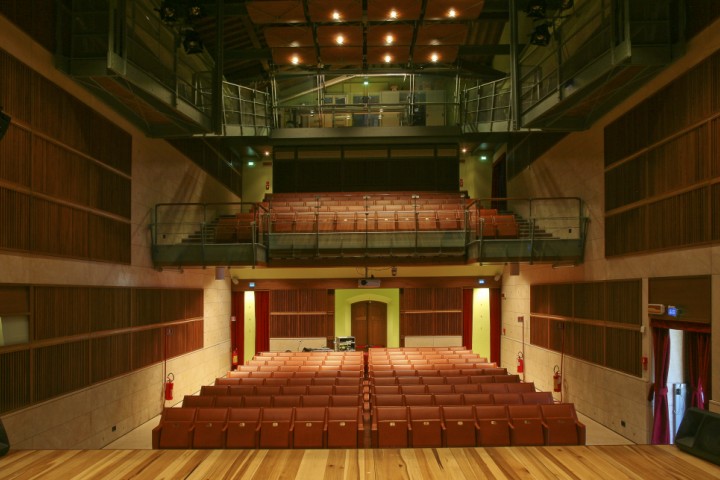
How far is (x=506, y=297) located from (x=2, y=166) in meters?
13.0

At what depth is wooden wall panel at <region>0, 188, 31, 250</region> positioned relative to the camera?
6160 millimetres

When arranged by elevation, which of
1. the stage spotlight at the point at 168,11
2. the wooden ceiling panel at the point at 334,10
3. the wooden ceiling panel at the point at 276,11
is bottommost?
the wooden ceiling panel at the point at 334,10

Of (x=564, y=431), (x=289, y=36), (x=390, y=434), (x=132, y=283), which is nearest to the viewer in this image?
(x=390, y=434)

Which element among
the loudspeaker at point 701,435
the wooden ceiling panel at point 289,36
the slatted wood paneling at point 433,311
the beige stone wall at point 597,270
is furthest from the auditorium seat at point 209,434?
the slatted wood paneling at point 433,311

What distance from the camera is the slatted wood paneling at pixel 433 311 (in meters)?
16.5

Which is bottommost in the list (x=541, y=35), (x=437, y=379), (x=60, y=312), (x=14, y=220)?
(x=437, y=379)

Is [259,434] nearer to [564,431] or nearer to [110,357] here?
[110,357]

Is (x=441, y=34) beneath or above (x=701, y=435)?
above

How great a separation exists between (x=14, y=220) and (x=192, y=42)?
7.12 m

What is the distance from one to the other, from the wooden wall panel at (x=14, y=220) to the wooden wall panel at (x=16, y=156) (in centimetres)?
19

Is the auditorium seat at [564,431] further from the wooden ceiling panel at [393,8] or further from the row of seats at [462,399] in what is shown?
the wooden ceiling panel at [393,8]

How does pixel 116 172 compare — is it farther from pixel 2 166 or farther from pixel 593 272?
pixel 593 272

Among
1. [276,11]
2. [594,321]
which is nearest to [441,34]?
[276,11]

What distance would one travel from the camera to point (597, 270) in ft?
31.8
